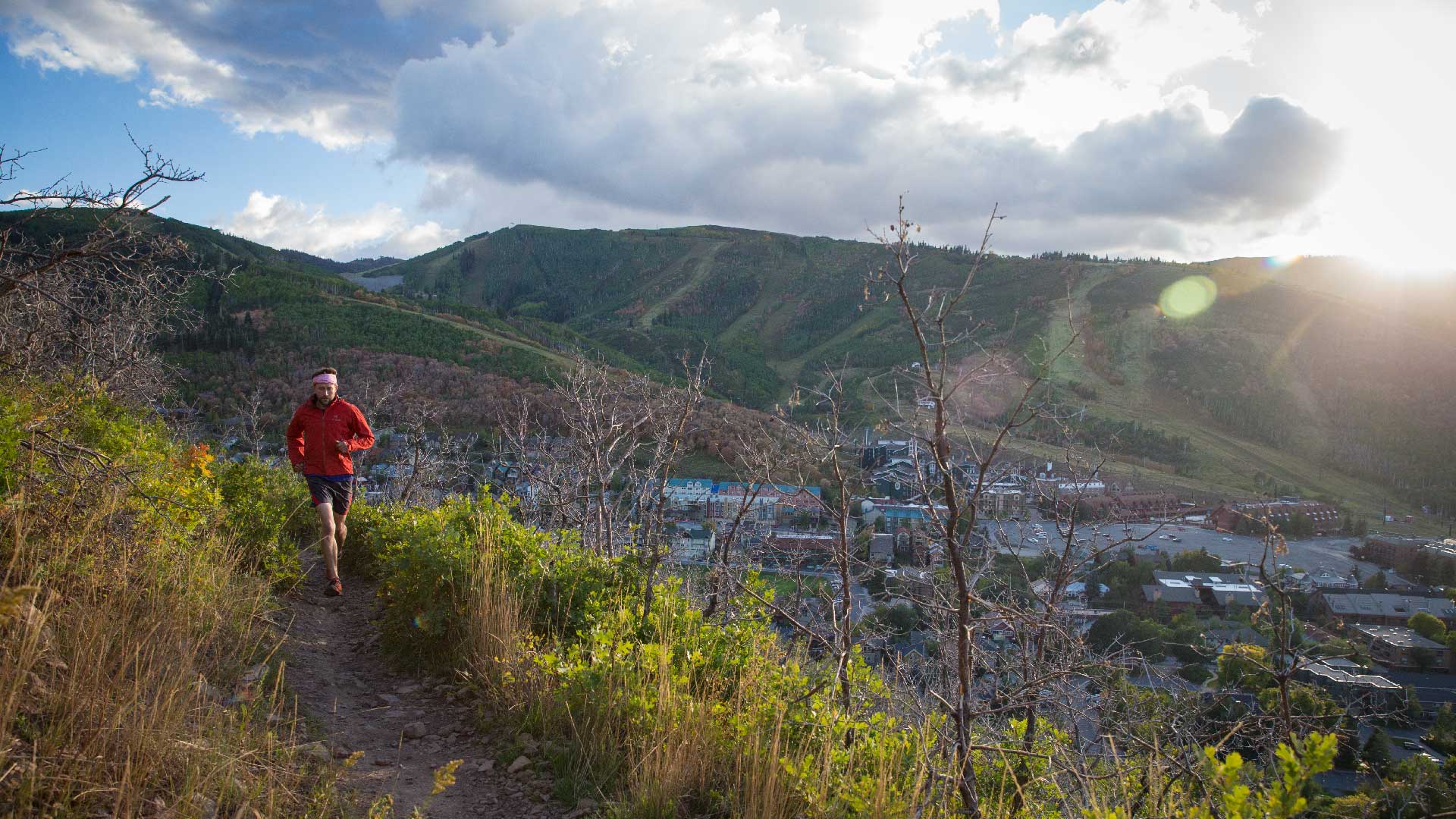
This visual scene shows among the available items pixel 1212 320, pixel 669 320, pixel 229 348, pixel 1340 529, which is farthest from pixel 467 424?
pixel 669 320

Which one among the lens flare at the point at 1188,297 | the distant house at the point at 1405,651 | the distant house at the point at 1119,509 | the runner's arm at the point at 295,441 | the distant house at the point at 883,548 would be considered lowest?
the distant house at the point at 1405,651

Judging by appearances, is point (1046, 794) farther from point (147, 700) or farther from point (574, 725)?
point (147, 700)

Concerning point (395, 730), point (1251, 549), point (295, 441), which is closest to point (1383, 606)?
point (1251, 549)

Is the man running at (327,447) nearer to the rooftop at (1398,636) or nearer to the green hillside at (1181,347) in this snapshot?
the green hillside at (1181,347)

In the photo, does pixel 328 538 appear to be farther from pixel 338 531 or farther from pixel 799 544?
pixel 799 544

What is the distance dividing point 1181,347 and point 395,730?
336ft

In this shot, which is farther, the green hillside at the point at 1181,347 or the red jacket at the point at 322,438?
the green hillside at the point at 1181,347

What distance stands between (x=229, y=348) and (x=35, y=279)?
54155 millimetres

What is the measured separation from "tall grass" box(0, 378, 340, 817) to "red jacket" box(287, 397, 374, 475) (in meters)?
0.90

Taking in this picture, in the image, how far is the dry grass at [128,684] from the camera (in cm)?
222

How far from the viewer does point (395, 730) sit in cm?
382

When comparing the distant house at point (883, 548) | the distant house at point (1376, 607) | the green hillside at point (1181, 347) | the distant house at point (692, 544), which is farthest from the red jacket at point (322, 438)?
the distant house at point (1376, 607)

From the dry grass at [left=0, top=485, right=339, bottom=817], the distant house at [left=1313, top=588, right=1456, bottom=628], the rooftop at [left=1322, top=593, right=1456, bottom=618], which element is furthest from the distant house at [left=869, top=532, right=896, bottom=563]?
the rooftop at [left=1322, top=593, right=1456, bottom=618]

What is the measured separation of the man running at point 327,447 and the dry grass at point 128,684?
1591mm
